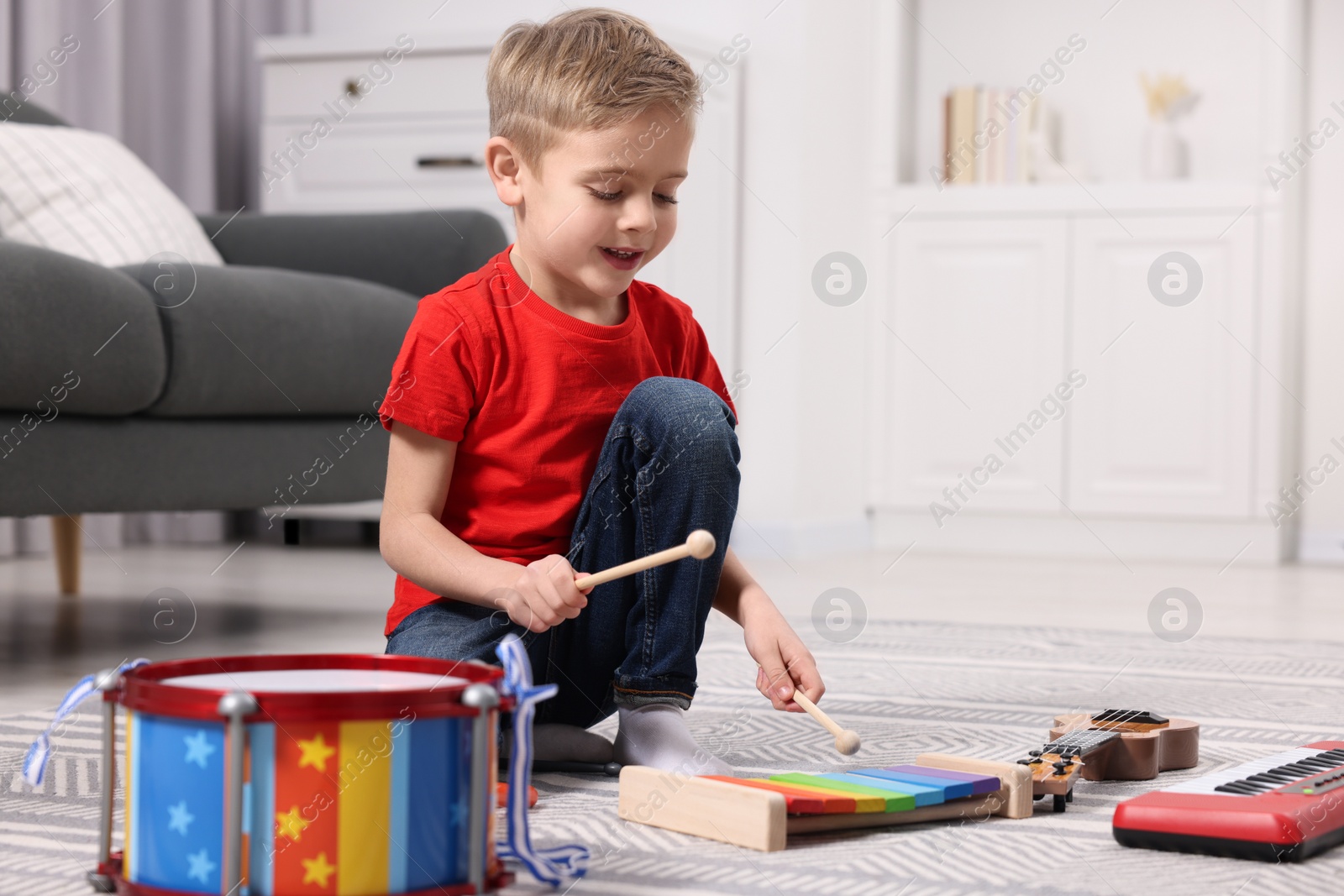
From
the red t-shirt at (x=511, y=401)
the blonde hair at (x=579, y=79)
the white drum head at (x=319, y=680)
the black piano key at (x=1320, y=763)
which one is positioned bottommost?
the black piano key at (x=1320, y=763)

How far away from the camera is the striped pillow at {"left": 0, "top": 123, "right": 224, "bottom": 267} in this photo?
5.85ft

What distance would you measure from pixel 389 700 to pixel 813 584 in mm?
1757

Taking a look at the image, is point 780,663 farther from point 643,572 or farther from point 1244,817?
point 1244,817

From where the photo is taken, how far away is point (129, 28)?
→ 2.97 meters

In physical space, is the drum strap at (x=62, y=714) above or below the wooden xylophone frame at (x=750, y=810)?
above

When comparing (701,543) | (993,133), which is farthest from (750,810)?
(993,133)

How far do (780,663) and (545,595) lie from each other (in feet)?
0.69

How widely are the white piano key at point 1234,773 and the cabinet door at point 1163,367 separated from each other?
2.18 meters

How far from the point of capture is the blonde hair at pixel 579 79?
3.07 ft

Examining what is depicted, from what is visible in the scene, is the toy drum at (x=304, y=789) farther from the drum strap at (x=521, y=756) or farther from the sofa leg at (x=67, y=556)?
the sofa leg at (x=67, y=556)

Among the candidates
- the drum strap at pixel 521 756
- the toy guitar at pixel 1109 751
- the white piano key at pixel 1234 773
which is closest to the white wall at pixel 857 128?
the toy guitar at pixel 1109 751

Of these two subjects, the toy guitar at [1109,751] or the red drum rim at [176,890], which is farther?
the toy guitar at [1109,751]

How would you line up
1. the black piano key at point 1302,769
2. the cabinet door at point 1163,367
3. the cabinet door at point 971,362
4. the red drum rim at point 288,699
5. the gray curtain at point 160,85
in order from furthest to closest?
the cabinet door at point 971,362 < the cabinet door at point 1163,367 < the gray curtain at point 160,85 < the black piano key at point 1302,769 < the red drum rim at point 288,699

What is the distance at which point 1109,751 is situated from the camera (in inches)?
37.4
